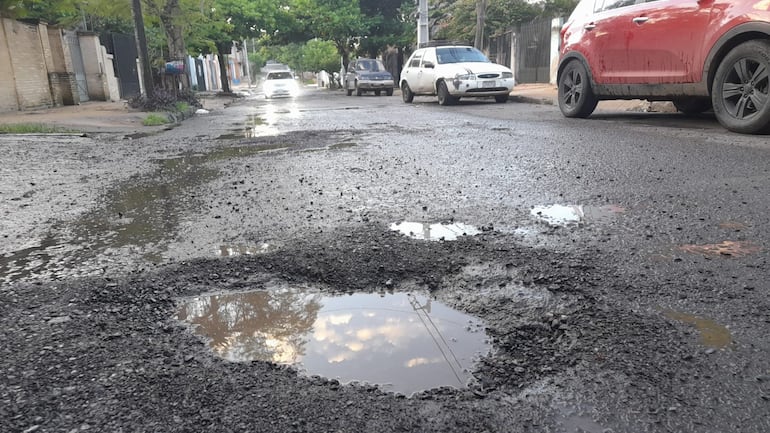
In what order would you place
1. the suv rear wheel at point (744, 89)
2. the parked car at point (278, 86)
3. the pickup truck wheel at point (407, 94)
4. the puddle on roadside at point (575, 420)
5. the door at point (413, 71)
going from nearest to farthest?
1. the puddle on roadside at point (575, 420)
2. the suv rear wheel at point (744, 89)
3. the door at point (413, 71)
4. the pickup truck wheel at point (407, 94)
5. the parked car at point (278, 86)

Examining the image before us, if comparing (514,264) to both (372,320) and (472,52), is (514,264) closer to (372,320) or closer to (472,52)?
(372,320)

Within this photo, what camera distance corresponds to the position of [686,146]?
560 cm

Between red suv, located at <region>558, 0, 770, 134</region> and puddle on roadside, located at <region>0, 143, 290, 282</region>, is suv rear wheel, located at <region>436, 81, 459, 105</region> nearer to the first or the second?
red suv, located at <region>558, 0, 770, 134</region>

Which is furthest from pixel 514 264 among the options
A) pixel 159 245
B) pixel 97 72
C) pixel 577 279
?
pixel 97 72

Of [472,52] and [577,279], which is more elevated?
[472,52]

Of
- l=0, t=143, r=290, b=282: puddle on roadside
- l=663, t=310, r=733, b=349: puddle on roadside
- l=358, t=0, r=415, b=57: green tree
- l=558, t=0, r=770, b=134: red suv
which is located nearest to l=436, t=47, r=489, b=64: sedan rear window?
l=558, t=0, r=770, b=134: red suv

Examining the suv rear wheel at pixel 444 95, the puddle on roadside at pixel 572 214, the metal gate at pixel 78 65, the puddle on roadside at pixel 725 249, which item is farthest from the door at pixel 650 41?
the metal gate at pixel 78 65

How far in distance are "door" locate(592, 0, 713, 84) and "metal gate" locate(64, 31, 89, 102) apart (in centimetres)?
1772

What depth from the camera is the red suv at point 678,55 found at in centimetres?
580

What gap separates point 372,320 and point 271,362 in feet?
1.55

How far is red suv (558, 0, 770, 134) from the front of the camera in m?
5.80

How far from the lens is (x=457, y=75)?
45.6ft

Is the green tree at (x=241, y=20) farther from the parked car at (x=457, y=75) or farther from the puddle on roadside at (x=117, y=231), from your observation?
the puddle on roadside at (x=117, y=231)

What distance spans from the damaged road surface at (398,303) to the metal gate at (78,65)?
55.9ft
